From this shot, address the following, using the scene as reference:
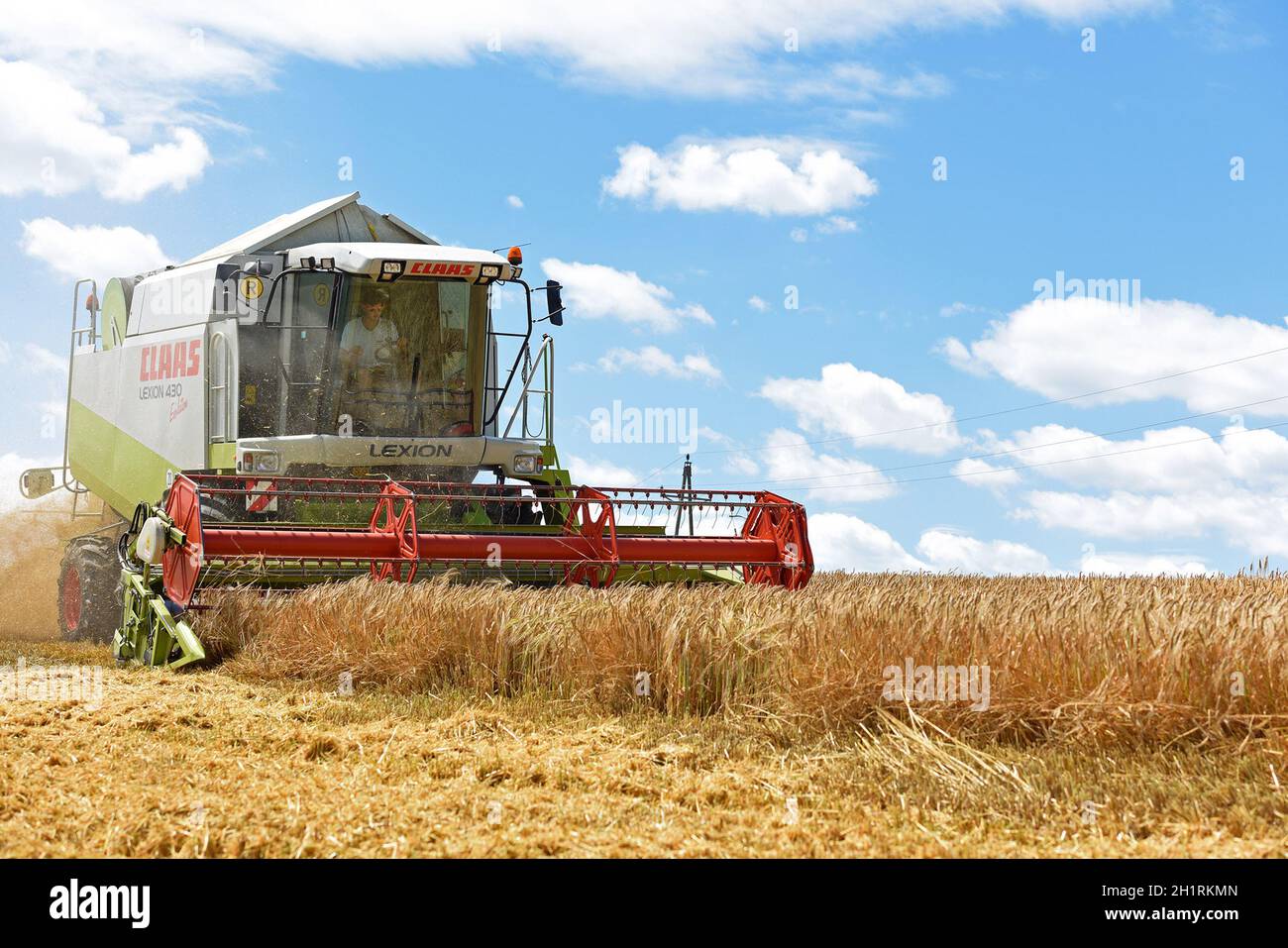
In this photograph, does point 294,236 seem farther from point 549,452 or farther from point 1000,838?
point 1000,838

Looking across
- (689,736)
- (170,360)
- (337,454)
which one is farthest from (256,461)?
(689,736)

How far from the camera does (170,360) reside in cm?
1130

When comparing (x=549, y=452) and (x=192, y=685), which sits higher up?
(x=549, y=452)

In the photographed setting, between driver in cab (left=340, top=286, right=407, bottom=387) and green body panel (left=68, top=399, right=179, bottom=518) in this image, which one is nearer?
driver in cab (left=340, top=286, right=407, bottom=387)

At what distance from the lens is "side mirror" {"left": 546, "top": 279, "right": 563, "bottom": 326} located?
35.4 ft

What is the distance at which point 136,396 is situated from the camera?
11.9m

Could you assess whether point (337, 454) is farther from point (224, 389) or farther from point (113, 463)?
point (113, 463)

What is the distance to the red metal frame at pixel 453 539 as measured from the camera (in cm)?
817

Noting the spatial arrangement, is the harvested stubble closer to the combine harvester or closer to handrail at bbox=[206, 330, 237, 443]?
the combine harvester

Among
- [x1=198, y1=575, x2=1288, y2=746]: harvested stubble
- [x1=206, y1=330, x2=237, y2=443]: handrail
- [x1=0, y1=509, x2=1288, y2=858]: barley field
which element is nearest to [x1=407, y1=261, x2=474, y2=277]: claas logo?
[x1=206, y1=330, x2=237, y2=443]: handrail

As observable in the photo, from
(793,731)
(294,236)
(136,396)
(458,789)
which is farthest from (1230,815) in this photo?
(136,396)

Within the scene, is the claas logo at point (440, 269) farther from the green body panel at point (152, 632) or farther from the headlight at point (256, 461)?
the green body panel at point (152, 632)

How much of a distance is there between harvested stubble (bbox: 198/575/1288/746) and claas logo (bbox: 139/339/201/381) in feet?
11.4

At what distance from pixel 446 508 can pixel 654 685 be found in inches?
168
